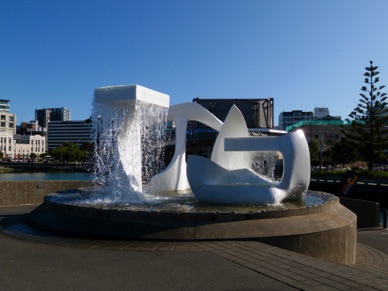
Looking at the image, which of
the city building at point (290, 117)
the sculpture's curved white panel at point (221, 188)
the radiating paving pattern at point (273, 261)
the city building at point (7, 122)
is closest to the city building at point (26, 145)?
the city building at point (7, 122)

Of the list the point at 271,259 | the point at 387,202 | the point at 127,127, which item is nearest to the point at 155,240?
the point at 271,259

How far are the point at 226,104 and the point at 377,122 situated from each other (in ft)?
201

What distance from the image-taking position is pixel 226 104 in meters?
102

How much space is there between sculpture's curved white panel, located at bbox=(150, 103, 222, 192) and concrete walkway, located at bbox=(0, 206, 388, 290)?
780 cm

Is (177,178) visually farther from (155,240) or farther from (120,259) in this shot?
(120,259)

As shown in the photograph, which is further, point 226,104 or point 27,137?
point 27,137

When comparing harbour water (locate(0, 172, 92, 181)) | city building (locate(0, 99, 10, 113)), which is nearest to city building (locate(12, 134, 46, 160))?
city building (locate(0, 99, 10, 113))

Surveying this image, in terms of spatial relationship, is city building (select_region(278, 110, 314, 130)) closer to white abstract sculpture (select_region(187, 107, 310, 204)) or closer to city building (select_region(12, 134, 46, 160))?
city building (select_region(12, 134, 46, 160))

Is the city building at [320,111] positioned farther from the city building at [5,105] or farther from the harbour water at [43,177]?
the city building at [5,105]

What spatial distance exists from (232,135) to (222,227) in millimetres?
7310

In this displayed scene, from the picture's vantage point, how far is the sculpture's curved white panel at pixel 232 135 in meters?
15.1

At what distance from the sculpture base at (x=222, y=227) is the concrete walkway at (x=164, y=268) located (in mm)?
292

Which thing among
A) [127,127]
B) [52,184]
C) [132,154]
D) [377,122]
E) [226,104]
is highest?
[226,104]

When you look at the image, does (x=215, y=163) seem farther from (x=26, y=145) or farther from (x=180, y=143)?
(x=26, y=145)
